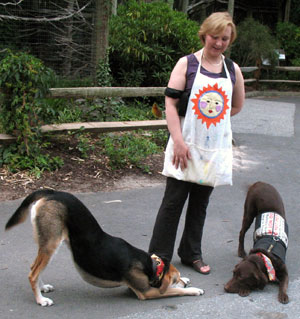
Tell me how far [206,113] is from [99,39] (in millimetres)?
4805

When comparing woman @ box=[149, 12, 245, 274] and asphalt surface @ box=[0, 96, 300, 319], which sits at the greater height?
woman @ box=[149, 12, 245, 274]

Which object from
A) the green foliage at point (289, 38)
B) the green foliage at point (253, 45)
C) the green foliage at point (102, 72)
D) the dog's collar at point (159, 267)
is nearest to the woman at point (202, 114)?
the dog's collar at point (159, 267)

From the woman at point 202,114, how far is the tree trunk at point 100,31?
4.52 metres

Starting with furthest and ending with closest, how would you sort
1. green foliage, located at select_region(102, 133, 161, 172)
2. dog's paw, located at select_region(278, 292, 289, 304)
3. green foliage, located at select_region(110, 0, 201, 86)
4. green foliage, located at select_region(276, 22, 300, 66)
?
green foliage, located at select_region(276, 22, 300, 66) → green foliage, located at select_region(110, 0, 201, 86) → green foliage, located at select_region(102, 133, 161, 172) → dog's paw, located at select_region(278, 292, 289, 304)

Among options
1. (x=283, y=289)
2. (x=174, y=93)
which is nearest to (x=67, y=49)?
(x=174, y=93)

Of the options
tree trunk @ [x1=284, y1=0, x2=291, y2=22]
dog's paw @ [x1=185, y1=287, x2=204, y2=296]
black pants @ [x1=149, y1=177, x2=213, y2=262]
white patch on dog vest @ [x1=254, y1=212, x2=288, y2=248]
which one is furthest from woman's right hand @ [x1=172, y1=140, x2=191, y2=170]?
tree trunk @ [x1=284, y1=0, x2=291, y2=22]

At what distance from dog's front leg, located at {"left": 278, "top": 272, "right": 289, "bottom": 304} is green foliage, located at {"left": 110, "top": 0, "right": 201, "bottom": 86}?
6094 mm

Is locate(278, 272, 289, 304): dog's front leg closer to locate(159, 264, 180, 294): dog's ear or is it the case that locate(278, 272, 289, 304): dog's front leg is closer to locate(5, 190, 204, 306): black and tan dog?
locate(159, 264, 180, 294): dog's ear

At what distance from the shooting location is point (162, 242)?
3930mm

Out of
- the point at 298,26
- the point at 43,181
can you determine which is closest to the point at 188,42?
the point at 43,181

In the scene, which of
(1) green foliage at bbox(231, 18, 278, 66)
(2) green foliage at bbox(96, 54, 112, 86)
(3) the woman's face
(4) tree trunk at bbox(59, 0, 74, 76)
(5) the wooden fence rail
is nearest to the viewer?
(3) the woman's face

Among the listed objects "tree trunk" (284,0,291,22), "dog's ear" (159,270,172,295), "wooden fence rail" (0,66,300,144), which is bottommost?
"dog's ear" (159,270,172,295)

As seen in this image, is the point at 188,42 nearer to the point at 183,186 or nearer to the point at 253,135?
the point at 253,135

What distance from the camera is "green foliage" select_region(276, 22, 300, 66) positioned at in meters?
17.9
